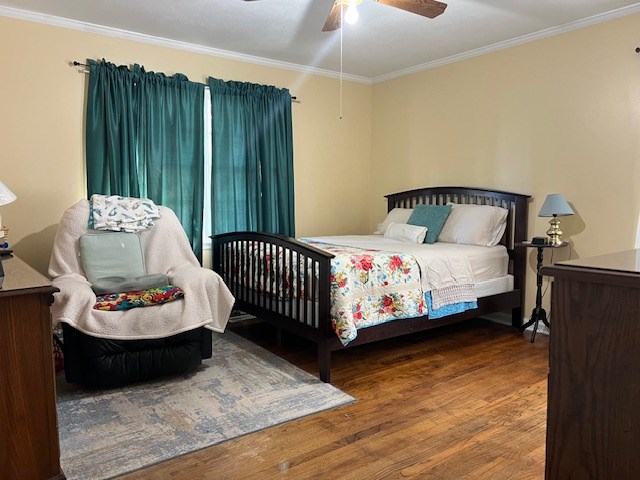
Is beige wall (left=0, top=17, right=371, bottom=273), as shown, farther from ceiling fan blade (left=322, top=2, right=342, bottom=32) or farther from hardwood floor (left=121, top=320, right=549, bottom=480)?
hardwood floor (left=121, top=320, right=549, bottom=480)

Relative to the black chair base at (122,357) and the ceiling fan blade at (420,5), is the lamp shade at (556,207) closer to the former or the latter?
the ceiling fan blade at (420,5)

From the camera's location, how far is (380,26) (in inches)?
146

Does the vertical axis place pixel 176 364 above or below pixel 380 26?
below

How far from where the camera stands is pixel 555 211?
139 inches

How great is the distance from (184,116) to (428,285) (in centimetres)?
247

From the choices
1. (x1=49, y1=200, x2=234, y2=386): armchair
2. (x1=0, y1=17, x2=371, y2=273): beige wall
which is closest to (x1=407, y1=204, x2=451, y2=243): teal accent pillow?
(x1=49, y1=200, x2=234, y2=386): armchair

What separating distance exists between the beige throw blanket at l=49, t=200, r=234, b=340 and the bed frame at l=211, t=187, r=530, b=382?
0.44 meters

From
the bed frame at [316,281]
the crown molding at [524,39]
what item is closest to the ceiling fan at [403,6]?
the bed frame at [316,281]

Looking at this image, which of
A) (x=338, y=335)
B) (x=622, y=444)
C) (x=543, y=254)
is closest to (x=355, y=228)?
(x=543, y=254)

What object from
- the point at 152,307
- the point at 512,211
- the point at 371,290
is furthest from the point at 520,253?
the point at 152,307

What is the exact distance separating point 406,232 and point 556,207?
1221mm

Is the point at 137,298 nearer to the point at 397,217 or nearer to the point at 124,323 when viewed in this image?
the point at 124,323

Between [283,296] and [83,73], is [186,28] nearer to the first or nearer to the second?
[83,73]

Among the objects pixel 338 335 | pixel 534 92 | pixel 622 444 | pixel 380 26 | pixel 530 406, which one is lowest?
pixel 530 406
